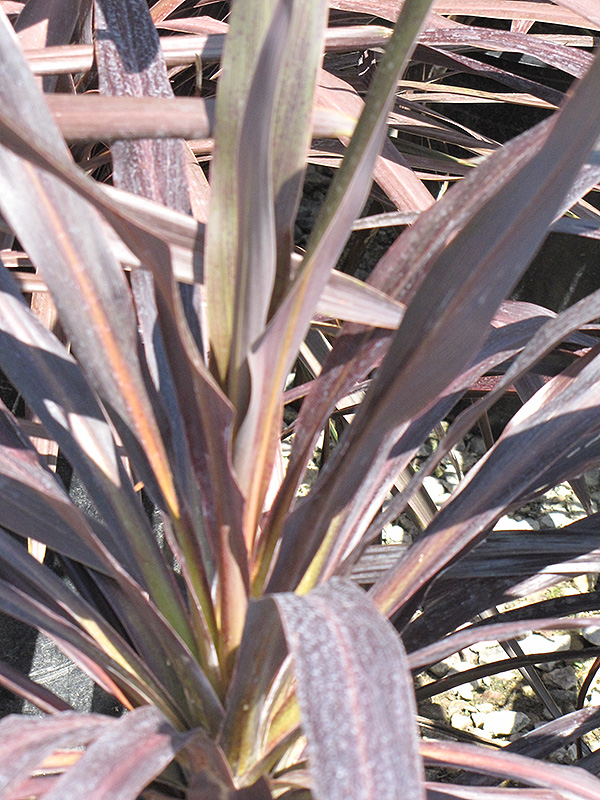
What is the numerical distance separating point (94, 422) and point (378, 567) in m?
0.22

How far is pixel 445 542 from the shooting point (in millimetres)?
477

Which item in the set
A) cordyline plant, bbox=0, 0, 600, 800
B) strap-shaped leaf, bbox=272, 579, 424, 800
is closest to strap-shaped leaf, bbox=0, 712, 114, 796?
cordyline plant, bbox=0, 0, 600, 800

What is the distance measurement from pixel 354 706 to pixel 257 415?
0.16 meters

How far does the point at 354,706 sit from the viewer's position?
0.90 ft

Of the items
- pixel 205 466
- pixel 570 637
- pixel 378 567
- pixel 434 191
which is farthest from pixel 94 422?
pixel 434 191

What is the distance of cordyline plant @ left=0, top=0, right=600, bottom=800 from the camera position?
12.8 inches

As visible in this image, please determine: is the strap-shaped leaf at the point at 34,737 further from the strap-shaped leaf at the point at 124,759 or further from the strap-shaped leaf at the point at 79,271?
the strap-shaped leaf at the point at 79,271

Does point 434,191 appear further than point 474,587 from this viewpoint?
Yes

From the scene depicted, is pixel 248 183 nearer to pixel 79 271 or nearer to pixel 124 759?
pixel 79 271

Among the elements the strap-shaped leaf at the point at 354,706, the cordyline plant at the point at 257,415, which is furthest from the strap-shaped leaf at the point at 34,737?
the strap-shaped leaf at the point at 354,706

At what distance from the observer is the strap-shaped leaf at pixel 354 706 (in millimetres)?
263

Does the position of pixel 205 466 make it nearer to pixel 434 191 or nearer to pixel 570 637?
pixel 570 637

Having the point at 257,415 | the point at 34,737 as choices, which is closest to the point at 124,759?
the point at 34,737

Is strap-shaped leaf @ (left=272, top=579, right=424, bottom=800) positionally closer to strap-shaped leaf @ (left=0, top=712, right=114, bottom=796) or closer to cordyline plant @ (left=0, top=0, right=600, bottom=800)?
cordyline plant @ (left=0, top=0, right=600, bottom=800)
